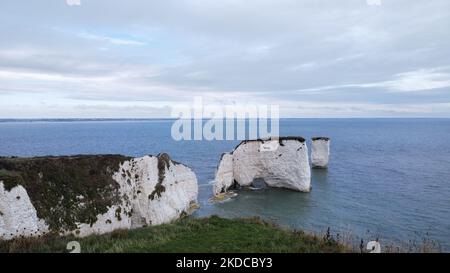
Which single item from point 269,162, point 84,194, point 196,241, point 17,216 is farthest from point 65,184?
point 269,162

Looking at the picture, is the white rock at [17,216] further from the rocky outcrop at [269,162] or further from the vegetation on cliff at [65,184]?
the rocky outcrop at [269,162]

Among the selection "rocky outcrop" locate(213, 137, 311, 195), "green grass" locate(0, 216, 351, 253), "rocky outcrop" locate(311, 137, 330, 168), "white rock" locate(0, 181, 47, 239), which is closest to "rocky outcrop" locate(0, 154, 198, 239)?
"white rock" locate(0, 181, 47, 239)

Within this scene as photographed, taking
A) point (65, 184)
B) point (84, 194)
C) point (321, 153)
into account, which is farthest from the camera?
point (321, 153)

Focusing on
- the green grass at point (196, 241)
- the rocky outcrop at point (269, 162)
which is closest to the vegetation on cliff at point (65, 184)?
the green grass at point (196, 241)

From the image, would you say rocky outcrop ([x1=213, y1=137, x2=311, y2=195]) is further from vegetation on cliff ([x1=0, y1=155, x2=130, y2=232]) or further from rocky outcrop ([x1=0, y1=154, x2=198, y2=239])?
vegetation on cliff ([x1=0, y1=155, x2=130, y2=232])

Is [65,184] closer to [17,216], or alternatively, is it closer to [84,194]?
[84,194]
